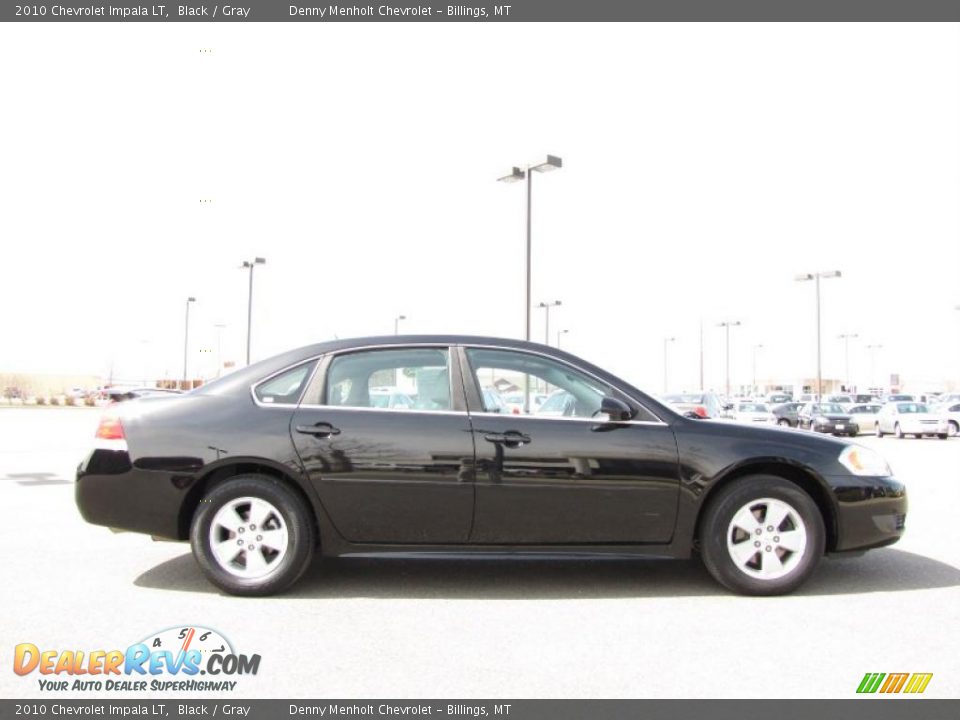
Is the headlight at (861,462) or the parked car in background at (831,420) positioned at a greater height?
the parked car in background at (831,420)

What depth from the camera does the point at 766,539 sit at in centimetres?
545

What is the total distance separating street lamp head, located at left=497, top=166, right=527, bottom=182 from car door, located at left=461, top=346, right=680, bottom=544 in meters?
16.2

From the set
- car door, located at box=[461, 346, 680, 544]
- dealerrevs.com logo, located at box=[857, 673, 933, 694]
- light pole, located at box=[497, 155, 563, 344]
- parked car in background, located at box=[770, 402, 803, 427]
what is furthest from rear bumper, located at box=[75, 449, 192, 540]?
parked car in background, located at box=[770, 402, 803, 427]

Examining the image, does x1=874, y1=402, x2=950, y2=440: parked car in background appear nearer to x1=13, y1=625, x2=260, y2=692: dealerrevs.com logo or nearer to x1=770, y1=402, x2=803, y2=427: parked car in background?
x1=770, y1=402, x2=803, y2=427: parked car in background

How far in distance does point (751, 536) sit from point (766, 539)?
9 centimetres

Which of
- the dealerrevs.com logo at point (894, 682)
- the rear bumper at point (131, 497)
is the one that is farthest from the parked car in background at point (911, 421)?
the rear bumper at point (131, 497)

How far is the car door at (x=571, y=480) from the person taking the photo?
5.36m

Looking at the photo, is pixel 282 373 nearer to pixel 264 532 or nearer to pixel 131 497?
pixel 264 532

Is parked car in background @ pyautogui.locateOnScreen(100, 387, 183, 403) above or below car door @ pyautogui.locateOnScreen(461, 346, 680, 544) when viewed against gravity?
above

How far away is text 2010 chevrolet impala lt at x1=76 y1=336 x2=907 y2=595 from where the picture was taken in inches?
211

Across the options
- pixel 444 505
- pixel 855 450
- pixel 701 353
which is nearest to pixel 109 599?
pixel 444 505

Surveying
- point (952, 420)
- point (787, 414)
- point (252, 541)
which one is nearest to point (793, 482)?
point (252, 541)

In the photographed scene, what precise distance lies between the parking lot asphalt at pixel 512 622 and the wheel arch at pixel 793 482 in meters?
0.41

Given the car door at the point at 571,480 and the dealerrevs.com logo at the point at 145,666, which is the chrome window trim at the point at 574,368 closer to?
the car door at the point at 571,480
